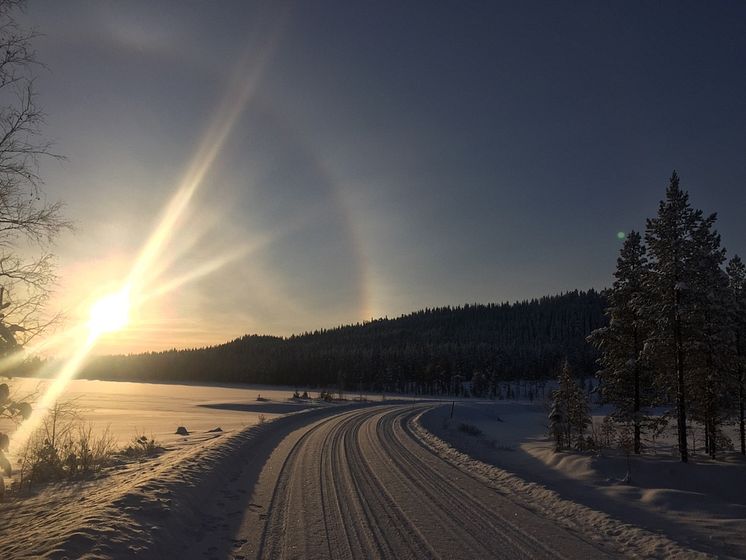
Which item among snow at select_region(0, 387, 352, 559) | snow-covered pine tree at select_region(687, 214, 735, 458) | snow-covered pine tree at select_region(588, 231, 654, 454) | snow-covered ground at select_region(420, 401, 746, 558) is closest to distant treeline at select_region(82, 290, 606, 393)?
snow-covered pine tree at select_region(588, 231, 654, 454)

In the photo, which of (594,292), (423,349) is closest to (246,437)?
(423,349)

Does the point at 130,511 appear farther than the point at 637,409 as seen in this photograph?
No

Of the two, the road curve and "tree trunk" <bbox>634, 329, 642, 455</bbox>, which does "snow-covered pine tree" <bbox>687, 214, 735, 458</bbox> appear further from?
the road curve

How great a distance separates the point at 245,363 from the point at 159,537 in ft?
524

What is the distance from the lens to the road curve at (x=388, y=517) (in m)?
7.61

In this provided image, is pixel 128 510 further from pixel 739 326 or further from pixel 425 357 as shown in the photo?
pixel 425 357

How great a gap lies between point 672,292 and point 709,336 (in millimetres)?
3487

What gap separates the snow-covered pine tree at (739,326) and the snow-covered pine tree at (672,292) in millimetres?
3163

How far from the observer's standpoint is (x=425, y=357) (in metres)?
128

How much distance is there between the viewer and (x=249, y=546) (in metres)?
7.73

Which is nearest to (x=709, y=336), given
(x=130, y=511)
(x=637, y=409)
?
(x=637, y=409)

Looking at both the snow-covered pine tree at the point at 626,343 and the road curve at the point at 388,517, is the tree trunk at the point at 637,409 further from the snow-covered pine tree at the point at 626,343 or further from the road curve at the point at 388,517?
the road curve at the point at 388,517

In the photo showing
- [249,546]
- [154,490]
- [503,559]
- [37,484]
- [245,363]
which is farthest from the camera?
[245,363]

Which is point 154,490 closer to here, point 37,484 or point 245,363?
point 37,484
